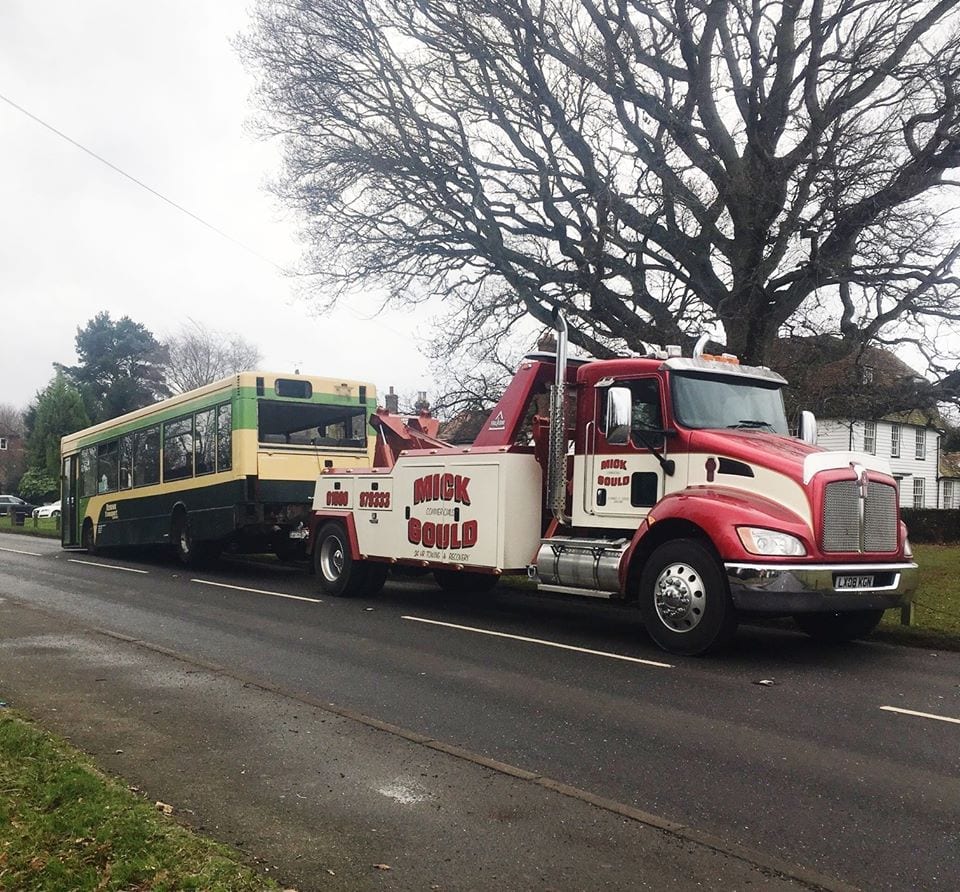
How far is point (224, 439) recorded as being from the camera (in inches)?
664

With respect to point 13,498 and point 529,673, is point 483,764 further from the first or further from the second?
point 13,498

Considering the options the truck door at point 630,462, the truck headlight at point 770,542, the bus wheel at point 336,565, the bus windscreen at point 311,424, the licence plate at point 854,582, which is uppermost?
the bus windscreen at point 311,424

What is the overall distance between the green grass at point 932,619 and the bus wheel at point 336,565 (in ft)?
21.9

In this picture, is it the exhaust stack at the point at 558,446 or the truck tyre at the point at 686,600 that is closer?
the truck tyre at the point at 686,600

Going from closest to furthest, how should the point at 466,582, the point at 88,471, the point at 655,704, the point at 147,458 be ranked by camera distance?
the point at 655,704 < the point at 466,582 < the point at 147,458 < the point at 88,471

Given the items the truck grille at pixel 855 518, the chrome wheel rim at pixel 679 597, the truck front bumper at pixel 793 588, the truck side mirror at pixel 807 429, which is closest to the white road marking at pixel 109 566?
the chrome wheel rim at pixel 679 597

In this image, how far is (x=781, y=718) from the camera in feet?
21.7

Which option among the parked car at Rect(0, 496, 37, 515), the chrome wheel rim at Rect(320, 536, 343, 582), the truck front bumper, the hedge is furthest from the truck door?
the parked car at Rect(0, 496, 37, 515)

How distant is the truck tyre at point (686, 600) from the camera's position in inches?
338

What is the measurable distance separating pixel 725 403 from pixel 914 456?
3989 cm

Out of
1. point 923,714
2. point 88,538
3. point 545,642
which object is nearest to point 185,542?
point 88,538

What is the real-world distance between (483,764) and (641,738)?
114cm

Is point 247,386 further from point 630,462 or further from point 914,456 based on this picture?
point 914,456

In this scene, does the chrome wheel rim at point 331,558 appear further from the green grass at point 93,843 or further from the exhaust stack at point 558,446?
the green grass at point 93,843
